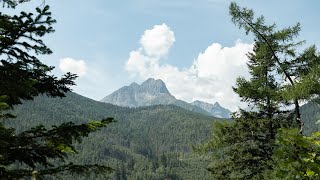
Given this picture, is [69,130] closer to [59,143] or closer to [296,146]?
[59,143]

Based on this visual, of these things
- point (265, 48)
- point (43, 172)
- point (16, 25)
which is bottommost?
point (43, 172)

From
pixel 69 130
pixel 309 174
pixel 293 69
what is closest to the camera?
pixel 309 174

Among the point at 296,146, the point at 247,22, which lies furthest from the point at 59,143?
the point at 247,22

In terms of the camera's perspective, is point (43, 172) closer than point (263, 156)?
Yes

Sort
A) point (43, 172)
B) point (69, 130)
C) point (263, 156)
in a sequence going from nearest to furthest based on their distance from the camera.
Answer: point (43, 172), point (69, 130), point (263, 156)

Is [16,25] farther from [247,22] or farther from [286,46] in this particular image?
[286,46]

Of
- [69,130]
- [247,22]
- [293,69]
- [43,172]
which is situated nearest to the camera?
[43,172]

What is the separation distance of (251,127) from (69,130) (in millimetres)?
18159

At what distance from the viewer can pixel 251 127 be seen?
23.0 meters

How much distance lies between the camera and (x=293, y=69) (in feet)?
53.2

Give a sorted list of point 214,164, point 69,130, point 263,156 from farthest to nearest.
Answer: point 214,164 < point 263,156 < point 69,130

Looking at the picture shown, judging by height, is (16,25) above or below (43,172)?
above

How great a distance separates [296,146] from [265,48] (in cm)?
1224

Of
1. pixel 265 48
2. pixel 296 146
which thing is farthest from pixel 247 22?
pixel 296 146
